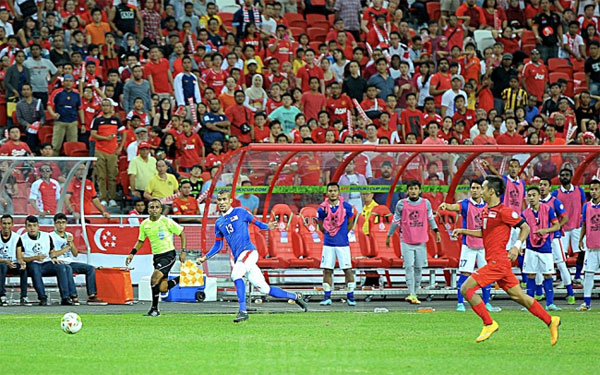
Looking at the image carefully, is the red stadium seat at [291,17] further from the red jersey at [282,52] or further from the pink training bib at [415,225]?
the pink training bib at [415,225]

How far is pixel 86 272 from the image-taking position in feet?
61.7

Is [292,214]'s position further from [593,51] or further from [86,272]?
[593,51]

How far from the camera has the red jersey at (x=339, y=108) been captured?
24594 millimetres

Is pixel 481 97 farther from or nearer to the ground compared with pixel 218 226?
farther from the ground

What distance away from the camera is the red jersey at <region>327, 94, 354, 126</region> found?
2459cm

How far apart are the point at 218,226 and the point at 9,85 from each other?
9.55 m

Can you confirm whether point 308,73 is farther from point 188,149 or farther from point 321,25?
point 188,149

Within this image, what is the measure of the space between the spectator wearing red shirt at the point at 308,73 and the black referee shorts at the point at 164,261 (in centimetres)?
968

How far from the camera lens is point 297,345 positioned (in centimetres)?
1183

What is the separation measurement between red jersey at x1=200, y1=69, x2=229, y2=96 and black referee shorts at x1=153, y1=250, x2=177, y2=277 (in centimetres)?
872

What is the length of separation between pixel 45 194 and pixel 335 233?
5.93m

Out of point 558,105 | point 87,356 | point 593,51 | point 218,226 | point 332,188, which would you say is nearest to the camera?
point 87,356

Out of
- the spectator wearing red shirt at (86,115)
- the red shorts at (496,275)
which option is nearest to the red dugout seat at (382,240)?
the red shorts at (496,275)

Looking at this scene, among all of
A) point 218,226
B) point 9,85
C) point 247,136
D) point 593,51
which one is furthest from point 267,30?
point 218,226
